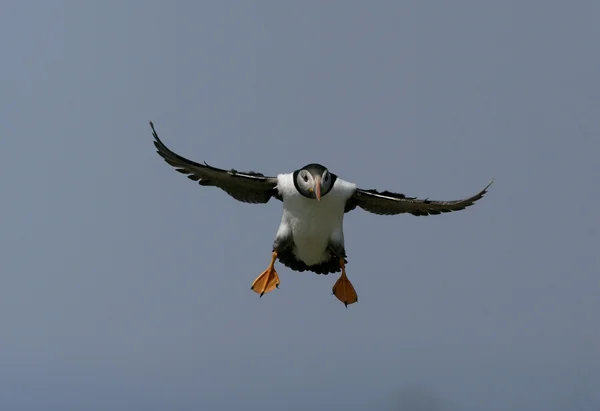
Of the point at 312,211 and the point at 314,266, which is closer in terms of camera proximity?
the point at 312,211

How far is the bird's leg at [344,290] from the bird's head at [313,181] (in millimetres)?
2283

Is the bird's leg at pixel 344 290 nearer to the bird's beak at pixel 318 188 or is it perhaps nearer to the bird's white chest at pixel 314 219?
the bird's white chest at pixel 314 219

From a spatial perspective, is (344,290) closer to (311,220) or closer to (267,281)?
(267,281)

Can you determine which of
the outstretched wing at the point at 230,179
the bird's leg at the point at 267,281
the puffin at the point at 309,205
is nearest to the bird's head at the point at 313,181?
the puffin at the point at 309,205

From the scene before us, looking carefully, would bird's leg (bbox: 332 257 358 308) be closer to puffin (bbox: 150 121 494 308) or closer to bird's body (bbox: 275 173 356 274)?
puffin (bbox: 150 121 494 308)

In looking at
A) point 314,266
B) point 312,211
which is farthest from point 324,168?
point 314,266

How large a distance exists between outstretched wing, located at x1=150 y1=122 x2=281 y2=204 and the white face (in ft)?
4.11

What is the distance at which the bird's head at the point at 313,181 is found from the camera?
2141cm

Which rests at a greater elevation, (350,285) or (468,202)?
(468,202)

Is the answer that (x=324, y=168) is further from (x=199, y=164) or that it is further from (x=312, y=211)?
(x=199, y=164)

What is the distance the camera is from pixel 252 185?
23141 millimetres

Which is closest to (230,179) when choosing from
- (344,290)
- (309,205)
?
(309,205)

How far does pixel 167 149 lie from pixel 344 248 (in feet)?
14.5

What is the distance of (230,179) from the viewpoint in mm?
23016
